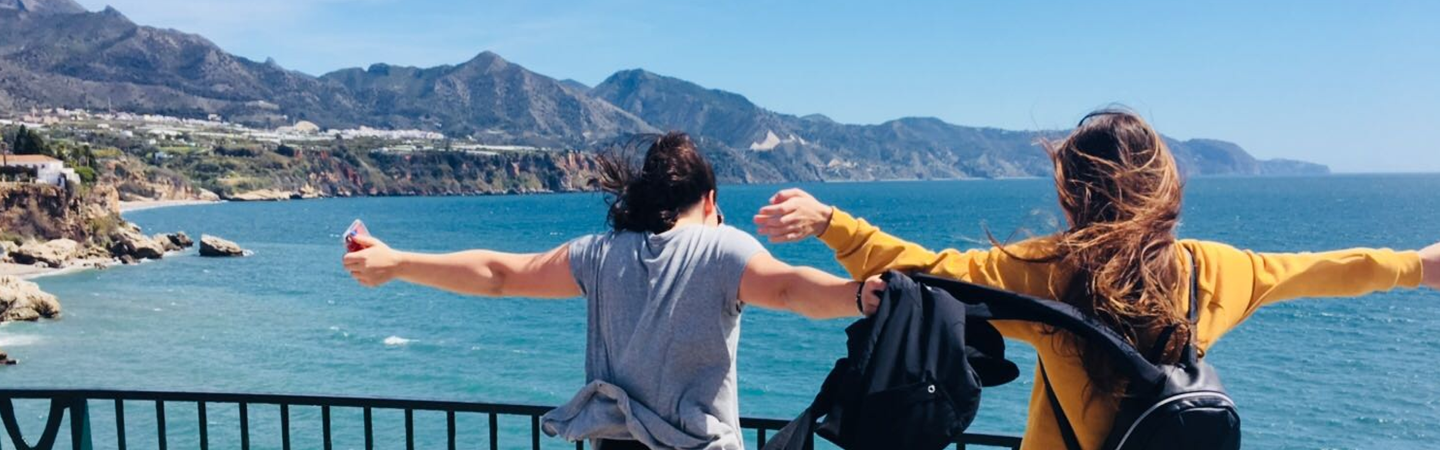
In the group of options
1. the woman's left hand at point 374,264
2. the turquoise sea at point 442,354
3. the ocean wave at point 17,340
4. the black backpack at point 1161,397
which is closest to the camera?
the black backpack at point 1161,397

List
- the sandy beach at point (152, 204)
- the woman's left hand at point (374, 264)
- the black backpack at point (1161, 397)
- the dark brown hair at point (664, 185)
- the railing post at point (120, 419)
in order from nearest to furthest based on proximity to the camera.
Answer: the black backpack at point (1161, 397) < the dark brown hair at point (664, 185) < the woman's left hand at point (374, 264) < the railing post at point (120, 419) < the sandy beach at point (152, 204)

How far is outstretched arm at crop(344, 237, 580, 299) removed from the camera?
2.58 metres

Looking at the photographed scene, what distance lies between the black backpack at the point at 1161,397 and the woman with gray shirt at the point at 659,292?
1.55 ft

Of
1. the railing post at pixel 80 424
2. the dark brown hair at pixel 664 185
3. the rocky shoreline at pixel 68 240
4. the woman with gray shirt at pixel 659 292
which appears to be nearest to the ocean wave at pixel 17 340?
the rocky shoreline at pixel 68 240

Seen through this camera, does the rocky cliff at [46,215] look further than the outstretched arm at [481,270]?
Yes

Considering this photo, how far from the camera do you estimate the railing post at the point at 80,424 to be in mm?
4023

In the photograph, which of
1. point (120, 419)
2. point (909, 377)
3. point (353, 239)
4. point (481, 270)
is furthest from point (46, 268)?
point (909, 377)

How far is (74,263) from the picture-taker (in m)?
51.9

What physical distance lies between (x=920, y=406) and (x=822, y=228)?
48cm

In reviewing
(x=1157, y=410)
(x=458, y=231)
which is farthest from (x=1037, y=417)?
(x=458, y=231)

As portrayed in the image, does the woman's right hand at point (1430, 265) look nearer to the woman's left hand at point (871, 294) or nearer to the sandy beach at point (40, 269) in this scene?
the woman's left hand at point (871, 294)

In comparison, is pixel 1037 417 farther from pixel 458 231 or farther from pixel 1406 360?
pixel 458 231

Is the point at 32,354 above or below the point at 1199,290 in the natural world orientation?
below

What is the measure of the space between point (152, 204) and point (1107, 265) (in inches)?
5566
